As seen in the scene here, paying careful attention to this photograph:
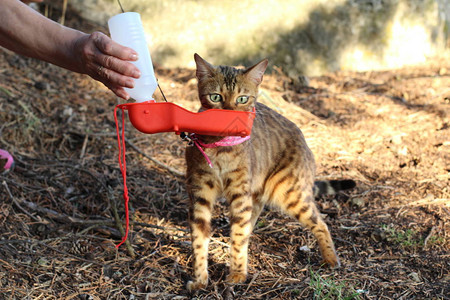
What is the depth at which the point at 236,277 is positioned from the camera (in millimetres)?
2771

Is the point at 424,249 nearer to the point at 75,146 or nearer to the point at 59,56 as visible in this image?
the point at 59,56

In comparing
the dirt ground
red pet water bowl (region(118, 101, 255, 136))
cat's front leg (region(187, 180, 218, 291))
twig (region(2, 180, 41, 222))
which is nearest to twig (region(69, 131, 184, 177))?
the dirt ground

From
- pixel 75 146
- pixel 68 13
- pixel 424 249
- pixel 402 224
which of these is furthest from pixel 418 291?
pixel 68 13

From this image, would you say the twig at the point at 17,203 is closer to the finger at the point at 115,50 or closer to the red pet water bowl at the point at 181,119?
the red pet water bowl at the point at 181,119

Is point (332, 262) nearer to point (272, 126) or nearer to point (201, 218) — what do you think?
point (201, 218)

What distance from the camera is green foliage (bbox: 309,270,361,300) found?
244 centimetres

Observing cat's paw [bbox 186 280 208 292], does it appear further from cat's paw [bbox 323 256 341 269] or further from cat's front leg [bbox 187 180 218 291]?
cat's paw [bbox 323 256 341 269]

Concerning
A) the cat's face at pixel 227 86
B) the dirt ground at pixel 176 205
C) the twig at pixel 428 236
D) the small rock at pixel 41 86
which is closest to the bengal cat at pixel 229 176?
the cat's face at pixel 227 86

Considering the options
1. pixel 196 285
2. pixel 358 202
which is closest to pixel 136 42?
pixel 196 285

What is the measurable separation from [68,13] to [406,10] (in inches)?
217

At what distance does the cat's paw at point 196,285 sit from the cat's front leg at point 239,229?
0.17 m

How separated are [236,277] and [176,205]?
3.65ft

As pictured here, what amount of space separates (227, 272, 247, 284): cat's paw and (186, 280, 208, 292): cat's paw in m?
0.16

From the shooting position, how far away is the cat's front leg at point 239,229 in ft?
9.21
